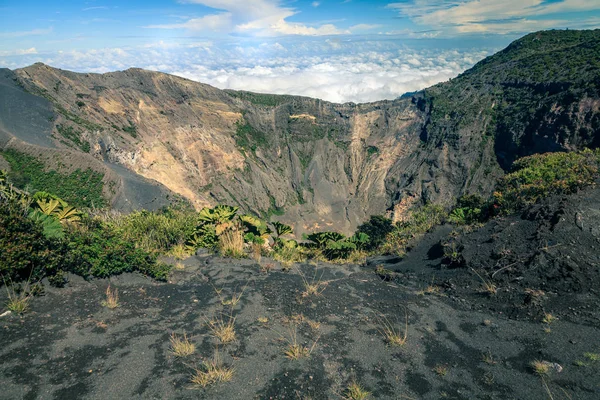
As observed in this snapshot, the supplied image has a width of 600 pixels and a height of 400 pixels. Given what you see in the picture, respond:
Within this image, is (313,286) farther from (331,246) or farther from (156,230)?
(156,230)

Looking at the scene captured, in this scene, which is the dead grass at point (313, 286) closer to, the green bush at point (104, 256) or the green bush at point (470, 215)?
the green bush at point (104, 256)

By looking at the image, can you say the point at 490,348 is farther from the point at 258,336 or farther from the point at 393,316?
the point at 258,336

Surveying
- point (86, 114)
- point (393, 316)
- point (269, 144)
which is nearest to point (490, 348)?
point (393, 316)

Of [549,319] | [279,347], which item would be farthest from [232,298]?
[549,319]

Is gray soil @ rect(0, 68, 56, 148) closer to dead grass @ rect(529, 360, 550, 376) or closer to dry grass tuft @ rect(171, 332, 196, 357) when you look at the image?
dry grass tuft @ rect(171, 332, 196, 357)

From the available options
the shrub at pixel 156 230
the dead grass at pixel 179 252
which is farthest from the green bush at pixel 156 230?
the dead grass at pixel 179 252

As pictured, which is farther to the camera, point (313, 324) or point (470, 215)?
point (470, 215)

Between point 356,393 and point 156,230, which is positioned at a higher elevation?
point 156,230

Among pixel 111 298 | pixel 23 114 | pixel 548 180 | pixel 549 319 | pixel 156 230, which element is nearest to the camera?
pixel 549 319
